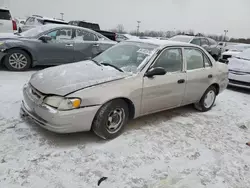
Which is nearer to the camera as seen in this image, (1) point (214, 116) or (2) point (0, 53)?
(1) point (214, 116)

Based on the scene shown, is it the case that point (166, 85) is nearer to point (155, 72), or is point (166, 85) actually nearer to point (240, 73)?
point (155, 72)

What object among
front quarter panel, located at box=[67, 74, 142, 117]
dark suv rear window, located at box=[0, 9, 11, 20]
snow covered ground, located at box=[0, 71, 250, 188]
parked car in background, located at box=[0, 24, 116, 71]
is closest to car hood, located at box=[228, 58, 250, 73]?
snow covered ground, located at box=[0, 71, 250, 188]

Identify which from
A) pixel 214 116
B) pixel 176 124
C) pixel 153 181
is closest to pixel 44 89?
pixel 153 181

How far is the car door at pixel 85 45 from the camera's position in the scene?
7411 mm

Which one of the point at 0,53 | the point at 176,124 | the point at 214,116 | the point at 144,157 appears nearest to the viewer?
the point at 144,157

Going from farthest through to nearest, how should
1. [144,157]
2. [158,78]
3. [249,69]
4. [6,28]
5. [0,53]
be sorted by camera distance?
[6,28]
[249,69]
[0,53]
[158,78]
[144,157]

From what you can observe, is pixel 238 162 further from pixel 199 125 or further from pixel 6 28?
pixel 6 28

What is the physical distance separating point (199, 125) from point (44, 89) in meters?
2.80

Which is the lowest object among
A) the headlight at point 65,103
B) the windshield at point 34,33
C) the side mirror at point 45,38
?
the headlight at point 65,103

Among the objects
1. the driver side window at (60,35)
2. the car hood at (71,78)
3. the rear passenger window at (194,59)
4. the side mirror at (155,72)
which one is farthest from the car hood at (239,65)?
the driver side window at (60,35)

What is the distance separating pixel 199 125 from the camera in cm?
416

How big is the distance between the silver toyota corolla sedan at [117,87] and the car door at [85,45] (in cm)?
339

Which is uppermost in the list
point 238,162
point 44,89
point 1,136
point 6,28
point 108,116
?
point 6,28

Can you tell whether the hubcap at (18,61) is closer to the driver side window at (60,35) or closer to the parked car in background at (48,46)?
the parked car in background at (48,46)
